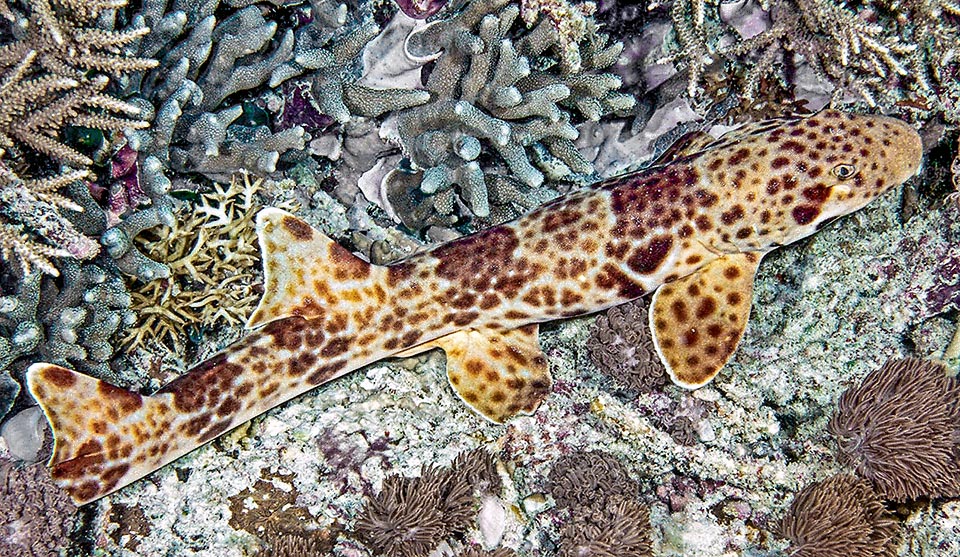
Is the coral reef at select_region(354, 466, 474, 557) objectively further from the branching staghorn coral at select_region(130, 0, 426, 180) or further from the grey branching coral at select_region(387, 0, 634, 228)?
the branching staghorn coral at select_region(130, 0, 426, 180)

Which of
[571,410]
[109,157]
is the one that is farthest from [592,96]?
[109,157]

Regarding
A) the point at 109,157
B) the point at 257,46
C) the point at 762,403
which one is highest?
the point at 257,46

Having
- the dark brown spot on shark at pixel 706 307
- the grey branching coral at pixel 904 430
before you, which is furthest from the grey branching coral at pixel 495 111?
the grey branching coral at pixel 904 430

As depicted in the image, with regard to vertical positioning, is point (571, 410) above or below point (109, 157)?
below

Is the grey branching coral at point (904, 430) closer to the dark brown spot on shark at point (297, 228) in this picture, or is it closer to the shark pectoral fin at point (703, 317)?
the shark pectoral fin at point (703, 317)

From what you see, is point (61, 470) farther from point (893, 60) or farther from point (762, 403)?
point (893, 60)

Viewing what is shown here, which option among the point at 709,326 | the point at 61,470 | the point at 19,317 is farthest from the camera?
the point at 709,326

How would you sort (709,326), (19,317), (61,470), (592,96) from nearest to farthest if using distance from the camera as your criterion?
1. (61,470)
2. (19,317)
3. (709,326)
4. (592,96)

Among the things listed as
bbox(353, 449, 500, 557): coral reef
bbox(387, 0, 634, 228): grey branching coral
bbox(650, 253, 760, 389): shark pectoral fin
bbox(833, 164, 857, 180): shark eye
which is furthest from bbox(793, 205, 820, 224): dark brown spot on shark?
bbox(353, 449, 500, 557): coral reef
